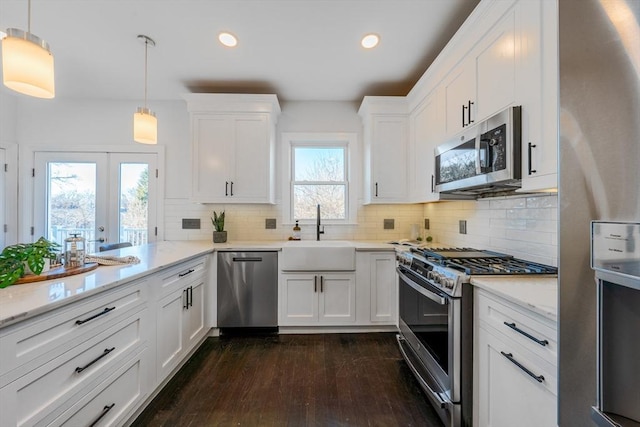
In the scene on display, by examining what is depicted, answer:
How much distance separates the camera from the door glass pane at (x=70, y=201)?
3170 millimetres

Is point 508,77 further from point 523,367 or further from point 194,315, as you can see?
point 194,315

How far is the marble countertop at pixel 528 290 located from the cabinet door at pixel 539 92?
461mm

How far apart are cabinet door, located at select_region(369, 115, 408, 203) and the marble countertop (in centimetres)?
167

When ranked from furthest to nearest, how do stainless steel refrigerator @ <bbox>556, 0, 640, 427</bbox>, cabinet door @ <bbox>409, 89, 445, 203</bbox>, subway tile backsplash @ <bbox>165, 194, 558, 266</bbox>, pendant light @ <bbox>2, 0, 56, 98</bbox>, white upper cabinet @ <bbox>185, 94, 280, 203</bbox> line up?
white upper cabinet @ <bbox>185, 94, 280, 203</bbox>
cabinet door @ <bbox>409, 89, 445, 203</bbox>
subway tile backsplash @ <bbox>165, 194, 558, 266</bbox>
pendant light @ <bbox>2, 0, 56, 98</bbox>
stainless steel refrigerator @ <bbox>556, 0, 640, 427</bbox>

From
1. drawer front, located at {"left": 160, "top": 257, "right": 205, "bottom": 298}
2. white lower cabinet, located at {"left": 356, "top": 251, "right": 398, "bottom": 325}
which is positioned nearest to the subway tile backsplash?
white lower cabinet, located at {"left": 356, "top": 251, "right": 398, "bottom": 325}

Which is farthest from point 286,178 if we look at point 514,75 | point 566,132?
point 566,132

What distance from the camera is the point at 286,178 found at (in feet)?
10.8

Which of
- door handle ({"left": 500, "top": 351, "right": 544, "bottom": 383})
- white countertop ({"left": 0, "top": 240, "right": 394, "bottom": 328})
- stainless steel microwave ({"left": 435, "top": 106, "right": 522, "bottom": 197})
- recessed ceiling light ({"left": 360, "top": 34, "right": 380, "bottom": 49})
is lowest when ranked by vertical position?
door handle ({"left": 500, "top": 351, "right": 544, "bottom": 383})

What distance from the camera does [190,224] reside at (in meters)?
3.26

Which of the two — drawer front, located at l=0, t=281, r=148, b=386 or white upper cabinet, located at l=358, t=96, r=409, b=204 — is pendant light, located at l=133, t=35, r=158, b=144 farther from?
white upper cabinet, located at l=358, t=96, r=409, b=204

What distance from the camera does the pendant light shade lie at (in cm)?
209

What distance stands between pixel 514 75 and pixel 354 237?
7.37 feet

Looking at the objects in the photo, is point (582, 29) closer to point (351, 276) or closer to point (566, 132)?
point (566, 132)

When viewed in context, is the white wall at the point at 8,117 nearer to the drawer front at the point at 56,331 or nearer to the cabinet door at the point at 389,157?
the drawer front at the point at 56,331
